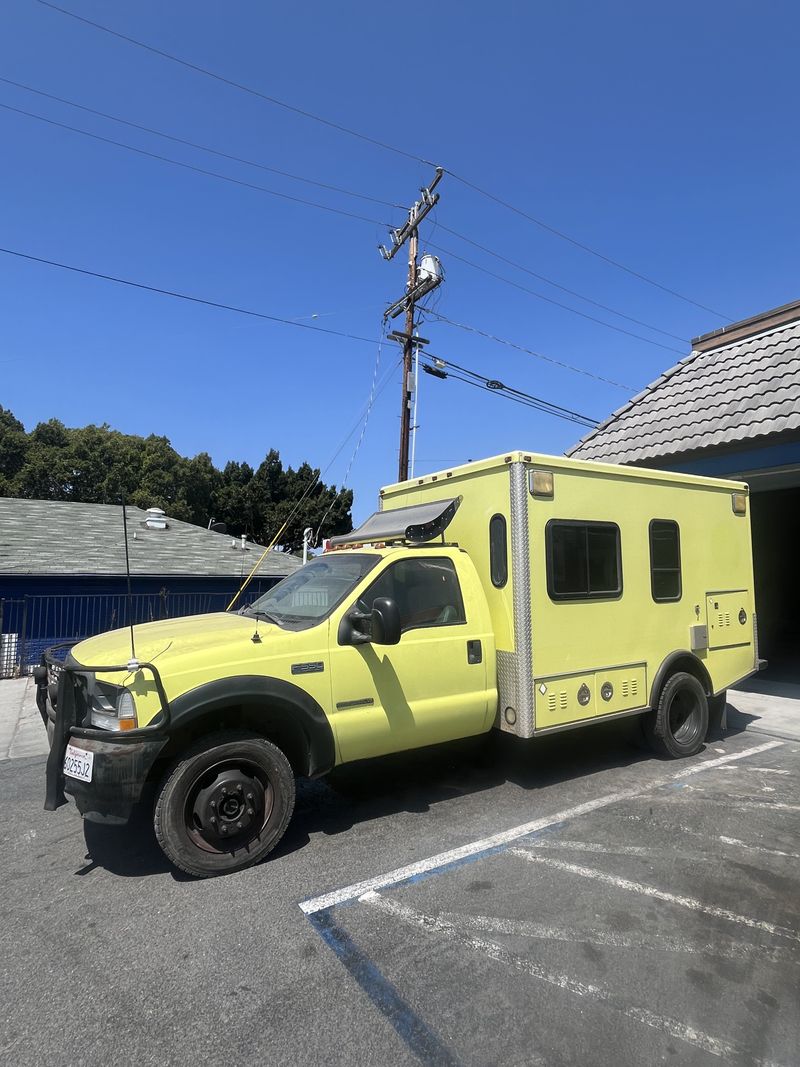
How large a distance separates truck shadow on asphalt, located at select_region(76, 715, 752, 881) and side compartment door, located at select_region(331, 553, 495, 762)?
679mm

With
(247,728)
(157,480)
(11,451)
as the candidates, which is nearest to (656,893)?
(247,728)

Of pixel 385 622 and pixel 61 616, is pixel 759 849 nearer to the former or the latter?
pixel 385 622

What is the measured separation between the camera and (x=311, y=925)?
3.17 metres

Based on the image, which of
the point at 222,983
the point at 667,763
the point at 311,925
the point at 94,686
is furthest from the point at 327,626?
the point at 667,763

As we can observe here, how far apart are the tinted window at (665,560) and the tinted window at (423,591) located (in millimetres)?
2171

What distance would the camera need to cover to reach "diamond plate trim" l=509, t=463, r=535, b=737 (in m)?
4.74

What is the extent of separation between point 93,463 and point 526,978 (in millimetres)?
40162

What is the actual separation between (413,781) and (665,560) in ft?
10.4

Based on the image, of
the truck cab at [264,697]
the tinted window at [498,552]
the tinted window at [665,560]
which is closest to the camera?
the truck cab at [264,697]

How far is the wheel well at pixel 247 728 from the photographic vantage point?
376 centimetres

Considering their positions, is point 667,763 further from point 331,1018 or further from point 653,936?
point 331,1018

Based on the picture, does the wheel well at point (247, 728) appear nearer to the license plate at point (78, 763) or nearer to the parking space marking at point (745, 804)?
the license plate at point (78, 763)

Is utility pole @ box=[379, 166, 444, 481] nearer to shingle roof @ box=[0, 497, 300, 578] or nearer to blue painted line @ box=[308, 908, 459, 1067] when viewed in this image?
shingle roof @ box=[0, 497, 300, 578]

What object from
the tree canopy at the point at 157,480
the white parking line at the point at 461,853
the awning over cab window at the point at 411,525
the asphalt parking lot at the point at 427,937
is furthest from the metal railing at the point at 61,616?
the tree canopy at the point at 157,480
